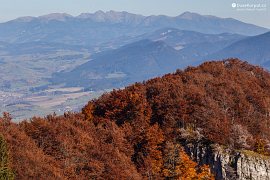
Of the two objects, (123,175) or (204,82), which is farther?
(204,82)

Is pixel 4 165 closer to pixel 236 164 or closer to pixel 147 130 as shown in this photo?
pixel 147 130

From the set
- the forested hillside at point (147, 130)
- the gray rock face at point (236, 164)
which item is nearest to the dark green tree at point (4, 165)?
the forested hillside at point (147, 130)

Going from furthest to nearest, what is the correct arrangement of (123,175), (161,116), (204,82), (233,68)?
(233,68) → (204,82) → (161,116) → (123,175)

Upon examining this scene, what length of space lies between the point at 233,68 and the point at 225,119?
19.3 meters

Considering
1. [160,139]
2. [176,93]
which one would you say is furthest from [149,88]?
[160,139]

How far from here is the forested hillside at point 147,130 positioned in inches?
1622

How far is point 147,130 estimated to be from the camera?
47844mm

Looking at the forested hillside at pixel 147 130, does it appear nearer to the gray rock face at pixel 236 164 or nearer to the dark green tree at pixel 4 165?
the dark green tree at pixel 4 165

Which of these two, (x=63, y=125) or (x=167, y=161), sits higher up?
(x=63, y=125)

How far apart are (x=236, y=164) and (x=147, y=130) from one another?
9776 millimetres

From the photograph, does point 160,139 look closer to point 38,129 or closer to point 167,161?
point 167,161

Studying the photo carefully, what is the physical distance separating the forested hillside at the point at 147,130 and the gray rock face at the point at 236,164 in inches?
50.3

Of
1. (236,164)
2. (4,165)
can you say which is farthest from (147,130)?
(4,165)

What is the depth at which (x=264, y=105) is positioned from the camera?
5347cm
